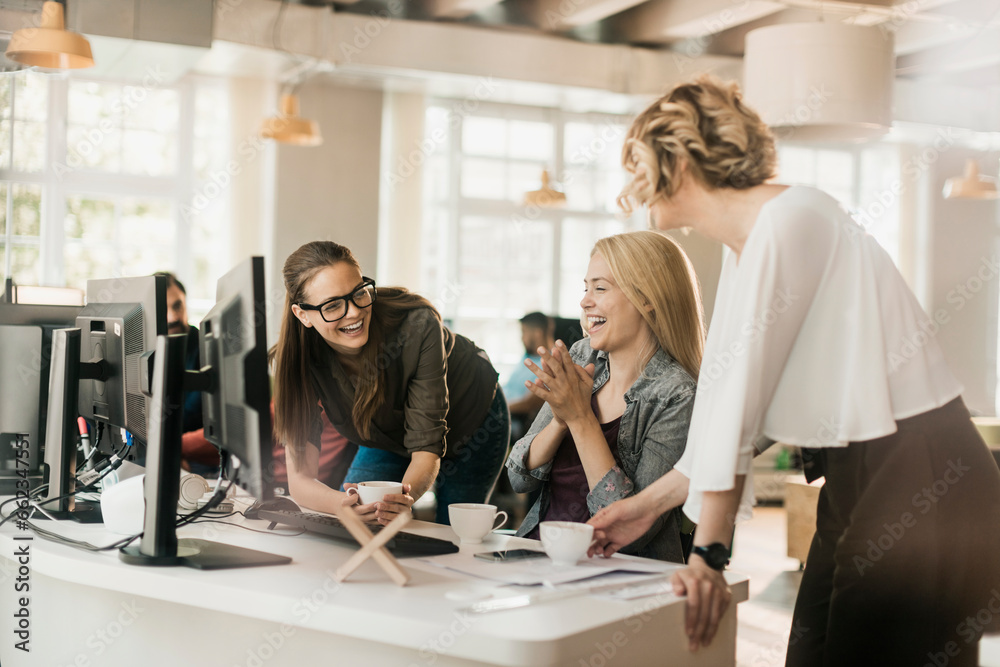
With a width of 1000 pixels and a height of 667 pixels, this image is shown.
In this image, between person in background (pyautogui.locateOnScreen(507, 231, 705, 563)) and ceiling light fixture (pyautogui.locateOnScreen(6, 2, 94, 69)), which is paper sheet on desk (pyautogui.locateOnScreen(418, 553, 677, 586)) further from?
ceiling light fixture (pyautogui.locateOnScreen(6, 2, 94, 69))

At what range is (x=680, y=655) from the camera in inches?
53.2

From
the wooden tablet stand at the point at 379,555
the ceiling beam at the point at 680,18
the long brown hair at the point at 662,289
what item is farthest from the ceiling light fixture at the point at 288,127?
the wooden tablet stand at the point at 379,555

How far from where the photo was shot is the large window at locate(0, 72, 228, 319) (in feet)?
20.4

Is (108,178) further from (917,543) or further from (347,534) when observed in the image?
(917,543)

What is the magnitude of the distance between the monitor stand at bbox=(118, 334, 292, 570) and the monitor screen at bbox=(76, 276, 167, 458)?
0.13 metres

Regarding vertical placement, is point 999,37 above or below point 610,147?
above

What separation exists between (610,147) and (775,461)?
9.79ft

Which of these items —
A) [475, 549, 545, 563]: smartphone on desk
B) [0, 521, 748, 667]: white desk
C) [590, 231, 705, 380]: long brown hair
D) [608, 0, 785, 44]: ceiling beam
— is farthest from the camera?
[608, 0, 785, 44]: ceiling beam

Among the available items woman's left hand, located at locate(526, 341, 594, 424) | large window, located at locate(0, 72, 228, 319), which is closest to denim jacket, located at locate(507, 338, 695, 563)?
woman's left hand, located at locate(526, 341, 594, 424)

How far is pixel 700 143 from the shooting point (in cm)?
138

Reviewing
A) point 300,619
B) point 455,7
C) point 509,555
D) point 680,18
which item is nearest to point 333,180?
point 455,7

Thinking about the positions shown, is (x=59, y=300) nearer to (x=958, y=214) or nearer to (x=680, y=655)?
(x=680, y=655)

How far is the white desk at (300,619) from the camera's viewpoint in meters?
1.18

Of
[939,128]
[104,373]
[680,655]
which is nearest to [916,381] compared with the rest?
[680,655]
